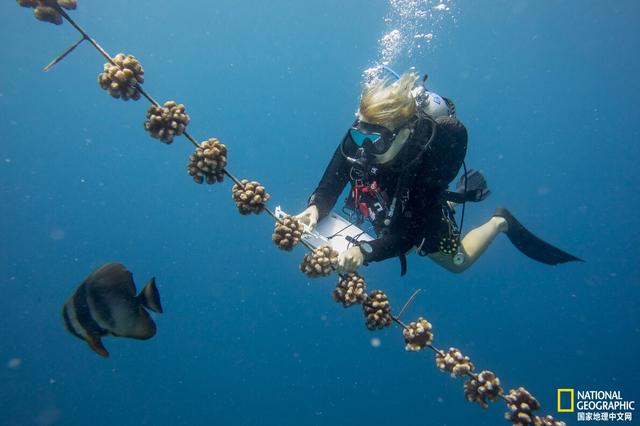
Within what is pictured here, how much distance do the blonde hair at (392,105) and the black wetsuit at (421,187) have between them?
0.20 meters

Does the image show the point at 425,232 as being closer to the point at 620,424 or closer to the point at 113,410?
the point at 113,410

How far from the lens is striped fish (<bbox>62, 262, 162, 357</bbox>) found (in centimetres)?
306

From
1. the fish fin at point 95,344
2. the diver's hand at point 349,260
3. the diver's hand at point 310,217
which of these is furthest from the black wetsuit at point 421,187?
the fish fin at point 95,344

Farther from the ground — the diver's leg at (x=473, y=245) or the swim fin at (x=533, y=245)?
the swim fin at (x=533, y=245)

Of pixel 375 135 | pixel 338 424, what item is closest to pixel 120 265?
pixel 375 135

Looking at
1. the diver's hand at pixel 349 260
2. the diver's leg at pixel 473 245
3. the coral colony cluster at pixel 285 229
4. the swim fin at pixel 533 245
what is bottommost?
the coral colony cluster at pixel 285 229

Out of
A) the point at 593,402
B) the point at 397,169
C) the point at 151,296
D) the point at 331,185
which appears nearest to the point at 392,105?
the point at 397,169

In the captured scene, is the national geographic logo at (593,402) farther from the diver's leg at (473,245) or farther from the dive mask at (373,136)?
the dive mask at (373,136)

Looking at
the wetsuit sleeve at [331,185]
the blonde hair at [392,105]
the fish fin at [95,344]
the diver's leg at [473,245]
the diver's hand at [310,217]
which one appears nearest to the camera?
the fish fin at [95,344]

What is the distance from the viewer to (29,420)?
25.7 m

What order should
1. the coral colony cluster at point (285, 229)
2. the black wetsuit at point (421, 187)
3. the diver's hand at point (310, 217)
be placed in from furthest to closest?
the diver's hand at point (310, 217), the black wetsuit at point (421, 187), the coral colony cluster at point (285, 229)

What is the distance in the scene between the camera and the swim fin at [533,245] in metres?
6.69

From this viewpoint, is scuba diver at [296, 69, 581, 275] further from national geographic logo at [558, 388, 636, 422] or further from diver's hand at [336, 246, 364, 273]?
national geographic logo at [558, 388, 636, 422]

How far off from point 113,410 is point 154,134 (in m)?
32.2
